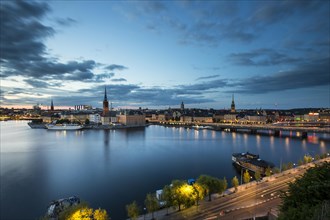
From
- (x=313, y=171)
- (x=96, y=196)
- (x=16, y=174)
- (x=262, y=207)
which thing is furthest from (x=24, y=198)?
(x=313, y=171)

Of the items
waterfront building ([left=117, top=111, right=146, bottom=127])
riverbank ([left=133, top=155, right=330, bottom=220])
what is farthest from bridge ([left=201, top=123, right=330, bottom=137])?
riverbank ([left=133, top=155, right=330, bottom=220])

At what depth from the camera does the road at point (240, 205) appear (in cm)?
1120

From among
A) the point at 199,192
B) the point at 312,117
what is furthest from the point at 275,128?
the point at 312,117

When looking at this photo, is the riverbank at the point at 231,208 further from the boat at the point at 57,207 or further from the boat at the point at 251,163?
the boat at the point at 251,163

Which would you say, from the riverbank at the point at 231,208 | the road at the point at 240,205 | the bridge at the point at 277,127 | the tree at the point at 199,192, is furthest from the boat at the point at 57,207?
the bridge at the point at 277,127

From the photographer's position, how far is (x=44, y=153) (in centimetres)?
3306

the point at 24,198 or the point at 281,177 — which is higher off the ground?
the point at 281,177

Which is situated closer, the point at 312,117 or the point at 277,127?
the point at 277,127

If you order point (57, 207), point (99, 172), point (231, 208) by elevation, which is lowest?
point (99, 172)

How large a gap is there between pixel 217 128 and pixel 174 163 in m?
48.1

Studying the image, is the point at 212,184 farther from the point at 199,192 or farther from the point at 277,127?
the point at 277,127

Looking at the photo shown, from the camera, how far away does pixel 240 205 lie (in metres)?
12.2

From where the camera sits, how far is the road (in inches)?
441

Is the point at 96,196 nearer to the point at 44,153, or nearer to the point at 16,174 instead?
the point at 16,174
